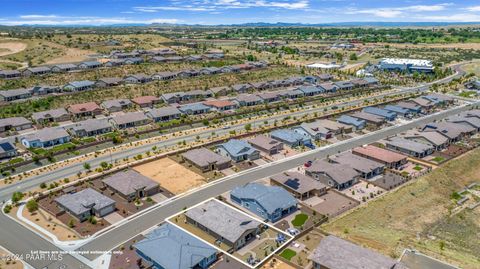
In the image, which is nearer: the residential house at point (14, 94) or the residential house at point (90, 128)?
the residential house at point (90, 128)

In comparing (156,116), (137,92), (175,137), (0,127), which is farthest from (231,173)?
(137,92)

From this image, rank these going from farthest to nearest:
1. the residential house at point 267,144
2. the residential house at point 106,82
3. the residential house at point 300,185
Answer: the residential house at point 106,82
the residential house at point 267,144
the residential house at point 300,185

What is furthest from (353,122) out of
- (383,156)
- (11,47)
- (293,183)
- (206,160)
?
(11,47)

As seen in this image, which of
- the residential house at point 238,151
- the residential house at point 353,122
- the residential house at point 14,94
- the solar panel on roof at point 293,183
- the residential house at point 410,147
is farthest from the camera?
the residential house at point 14,94

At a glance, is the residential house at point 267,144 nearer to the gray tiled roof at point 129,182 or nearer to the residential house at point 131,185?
the residential house at point 131,185

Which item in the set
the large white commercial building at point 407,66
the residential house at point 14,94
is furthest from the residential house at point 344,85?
the residential house at point 14,94

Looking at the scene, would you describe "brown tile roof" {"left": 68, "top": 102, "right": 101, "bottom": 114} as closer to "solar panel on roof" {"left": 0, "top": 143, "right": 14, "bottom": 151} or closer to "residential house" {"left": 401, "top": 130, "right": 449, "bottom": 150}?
"solar panel on roof" {"left": 0, "top": 143, "right": 14, "bottom": 151}

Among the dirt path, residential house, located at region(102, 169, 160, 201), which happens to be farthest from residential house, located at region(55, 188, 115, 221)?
the dirt path
